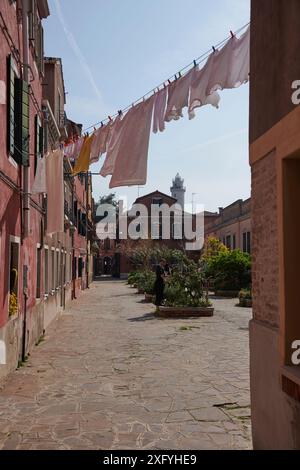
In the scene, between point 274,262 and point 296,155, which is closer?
point 296,155

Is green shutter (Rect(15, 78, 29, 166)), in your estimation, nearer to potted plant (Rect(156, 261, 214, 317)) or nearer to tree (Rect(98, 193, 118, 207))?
potted plant (Rect(156, 261, 214, 317))

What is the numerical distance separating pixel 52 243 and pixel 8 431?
9.97m

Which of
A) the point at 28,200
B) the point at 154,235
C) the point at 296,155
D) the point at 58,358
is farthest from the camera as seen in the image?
the point at 154,235

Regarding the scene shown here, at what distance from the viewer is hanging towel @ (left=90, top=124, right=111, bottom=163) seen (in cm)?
841

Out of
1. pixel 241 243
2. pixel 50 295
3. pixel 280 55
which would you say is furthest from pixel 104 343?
pixel 241 243

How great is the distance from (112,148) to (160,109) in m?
1.24

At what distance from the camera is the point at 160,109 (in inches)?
284

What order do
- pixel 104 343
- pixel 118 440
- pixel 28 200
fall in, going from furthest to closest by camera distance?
pixel 104 343, pixel 28 200, pixel 118 440

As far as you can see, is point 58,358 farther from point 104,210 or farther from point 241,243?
point 104,210

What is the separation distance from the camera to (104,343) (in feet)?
38.8

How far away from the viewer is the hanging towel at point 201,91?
6340 millimetres

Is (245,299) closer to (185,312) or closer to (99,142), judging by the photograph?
(185,312)

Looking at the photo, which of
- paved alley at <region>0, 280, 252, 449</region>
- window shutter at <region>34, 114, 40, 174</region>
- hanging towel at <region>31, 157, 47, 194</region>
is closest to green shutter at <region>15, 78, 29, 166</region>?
hanging towel at <region>31, 157, 47, 194</region>

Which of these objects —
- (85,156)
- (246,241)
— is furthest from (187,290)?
(246,241)
